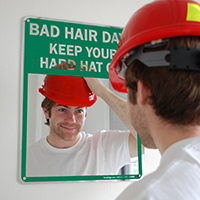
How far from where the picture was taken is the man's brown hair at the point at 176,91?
506 mm

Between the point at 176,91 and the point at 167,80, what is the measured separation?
0.10ft

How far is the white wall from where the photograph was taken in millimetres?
1174

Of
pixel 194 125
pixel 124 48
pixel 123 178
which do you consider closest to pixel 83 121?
pixel 123 178

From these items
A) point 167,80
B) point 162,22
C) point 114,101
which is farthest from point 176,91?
point 114,101

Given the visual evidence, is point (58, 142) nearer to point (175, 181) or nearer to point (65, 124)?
point (65, 124)

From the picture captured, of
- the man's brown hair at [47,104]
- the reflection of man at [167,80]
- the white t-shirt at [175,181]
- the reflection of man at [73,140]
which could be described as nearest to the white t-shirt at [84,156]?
the reflection of man at [73,140]

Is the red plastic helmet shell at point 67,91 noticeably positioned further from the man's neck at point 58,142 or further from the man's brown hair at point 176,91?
the man's brown hair at point 176,91

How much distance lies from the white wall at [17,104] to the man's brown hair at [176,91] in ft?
2.80

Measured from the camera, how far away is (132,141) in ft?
4.47

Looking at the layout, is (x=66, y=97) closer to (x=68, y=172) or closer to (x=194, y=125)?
(x=68, y=172)

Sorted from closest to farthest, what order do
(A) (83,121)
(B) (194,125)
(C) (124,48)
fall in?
(B) (194,125), (C) (124,48), (A) (83,121)

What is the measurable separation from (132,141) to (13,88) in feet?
2.27

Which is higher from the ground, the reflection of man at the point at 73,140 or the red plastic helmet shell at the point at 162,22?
the red plastic helmet shell at the point at 162,22

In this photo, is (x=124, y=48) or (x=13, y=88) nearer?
(x=124, y=48)
